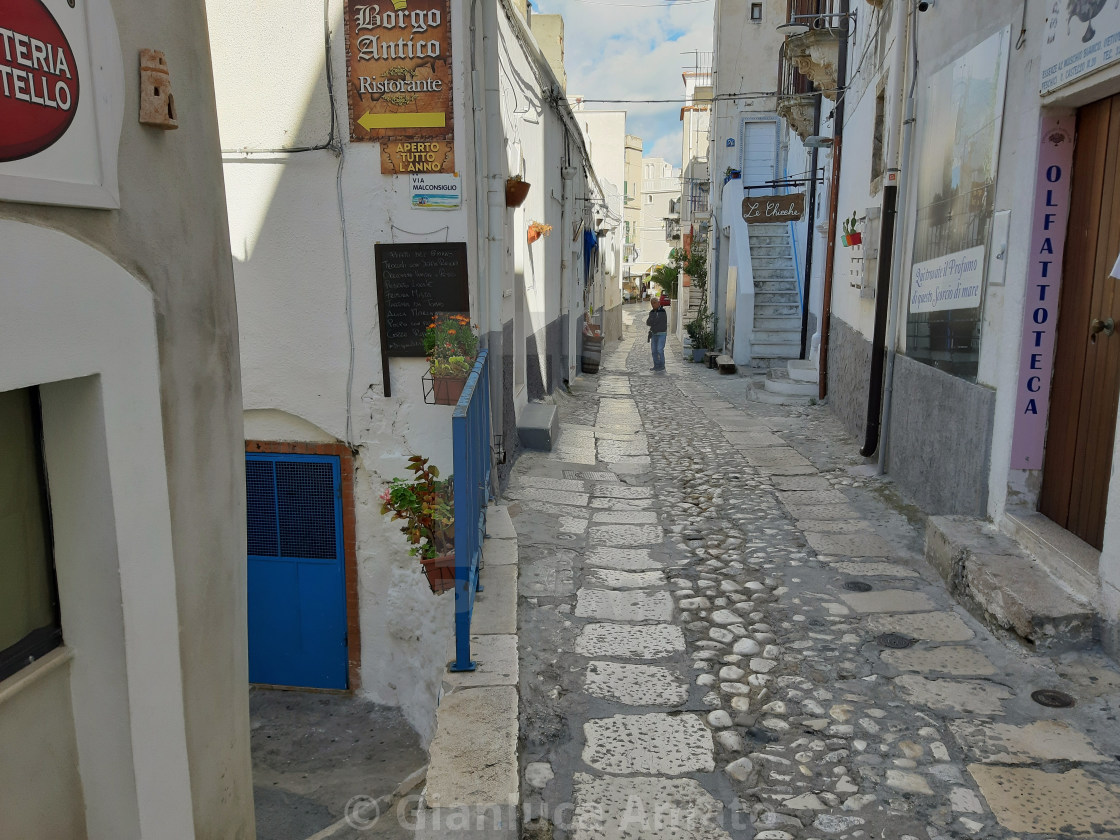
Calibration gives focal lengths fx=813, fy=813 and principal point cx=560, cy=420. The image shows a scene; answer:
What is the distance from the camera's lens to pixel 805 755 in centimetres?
312

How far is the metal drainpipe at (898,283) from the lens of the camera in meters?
6.80

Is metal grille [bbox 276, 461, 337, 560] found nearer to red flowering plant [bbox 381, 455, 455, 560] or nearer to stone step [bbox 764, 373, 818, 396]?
red flowering plant [bbox 381, 455, 455, 560]

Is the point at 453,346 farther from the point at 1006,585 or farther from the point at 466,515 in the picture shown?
the point at 1006,585

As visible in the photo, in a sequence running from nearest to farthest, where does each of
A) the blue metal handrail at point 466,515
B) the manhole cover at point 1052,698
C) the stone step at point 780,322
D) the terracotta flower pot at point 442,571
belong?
the manhole cover at point 1052,698, the blue metal handrail at point 466,515, the terracotta flower pot at point 442,571, the stone step at point 780,322

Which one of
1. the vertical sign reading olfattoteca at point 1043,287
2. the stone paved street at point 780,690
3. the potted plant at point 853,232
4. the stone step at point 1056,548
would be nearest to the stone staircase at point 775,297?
the potted plant at point 853,232

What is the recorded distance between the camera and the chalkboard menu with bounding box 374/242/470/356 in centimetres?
591

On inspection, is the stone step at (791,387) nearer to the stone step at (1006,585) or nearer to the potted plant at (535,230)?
the potted plant at (535,230)

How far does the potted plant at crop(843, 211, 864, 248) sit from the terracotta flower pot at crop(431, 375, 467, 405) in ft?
16.5

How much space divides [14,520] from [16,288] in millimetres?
725

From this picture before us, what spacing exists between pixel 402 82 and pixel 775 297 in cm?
1204

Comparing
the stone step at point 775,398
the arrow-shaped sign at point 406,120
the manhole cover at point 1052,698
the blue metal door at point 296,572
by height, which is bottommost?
the blue metal door at point 296,572

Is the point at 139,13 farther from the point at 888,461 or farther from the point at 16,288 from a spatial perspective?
the point at 888,461

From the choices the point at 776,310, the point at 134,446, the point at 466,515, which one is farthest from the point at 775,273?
the point at 134,446

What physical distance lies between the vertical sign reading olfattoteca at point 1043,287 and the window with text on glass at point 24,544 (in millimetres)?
4563
